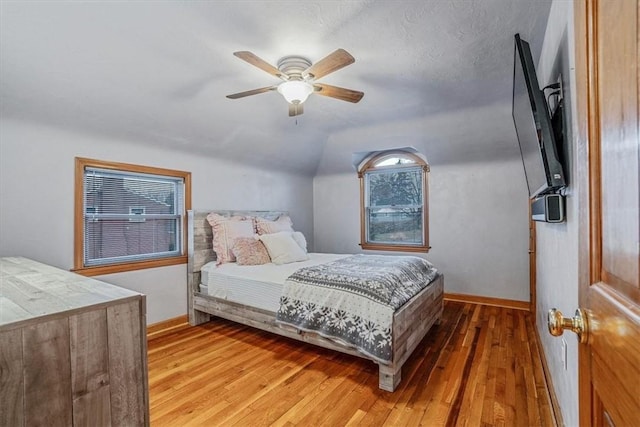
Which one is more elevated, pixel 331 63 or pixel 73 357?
pixel 331 63

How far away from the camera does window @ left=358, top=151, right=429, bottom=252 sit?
4.61 meters

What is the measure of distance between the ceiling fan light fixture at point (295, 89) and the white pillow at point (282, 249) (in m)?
1.73

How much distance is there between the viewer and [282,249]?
11.3 ft

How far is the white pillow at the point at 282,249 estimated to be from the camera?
133 inches

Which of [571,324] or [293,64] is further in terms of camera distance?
[293,64]

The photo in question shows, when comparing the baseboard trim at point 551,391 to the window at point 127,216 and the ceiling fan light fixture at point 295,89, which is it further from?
the window at point 127,216

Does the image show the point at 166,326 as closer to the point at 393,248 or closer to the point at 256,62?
the point at 256,62

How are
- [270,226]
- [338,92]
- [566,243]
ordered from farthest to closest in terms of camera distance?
[270,226]
[338,92]
[566,243]

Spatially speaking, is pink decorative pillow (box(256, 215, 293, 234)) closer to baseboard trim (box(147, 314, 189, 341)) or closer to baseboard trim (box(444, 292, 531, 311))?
baseboard trim (box(147, 314, 189, 341))

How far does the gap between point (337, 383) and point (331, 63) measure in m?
2.18

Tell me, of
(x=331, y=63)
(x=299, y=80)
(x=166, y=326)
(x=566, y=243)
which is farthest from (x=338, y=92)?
(x=166, y=326)

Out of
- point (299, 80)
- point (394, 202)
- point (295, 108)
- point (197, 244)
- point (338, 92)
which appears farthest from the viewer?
point (394, 202)

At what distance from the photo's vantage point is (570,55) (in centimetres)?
126

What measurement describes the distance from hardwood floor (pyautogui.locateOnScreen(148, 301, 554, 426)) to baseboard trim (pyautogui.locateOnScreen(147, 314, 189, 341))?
0.35 ft
